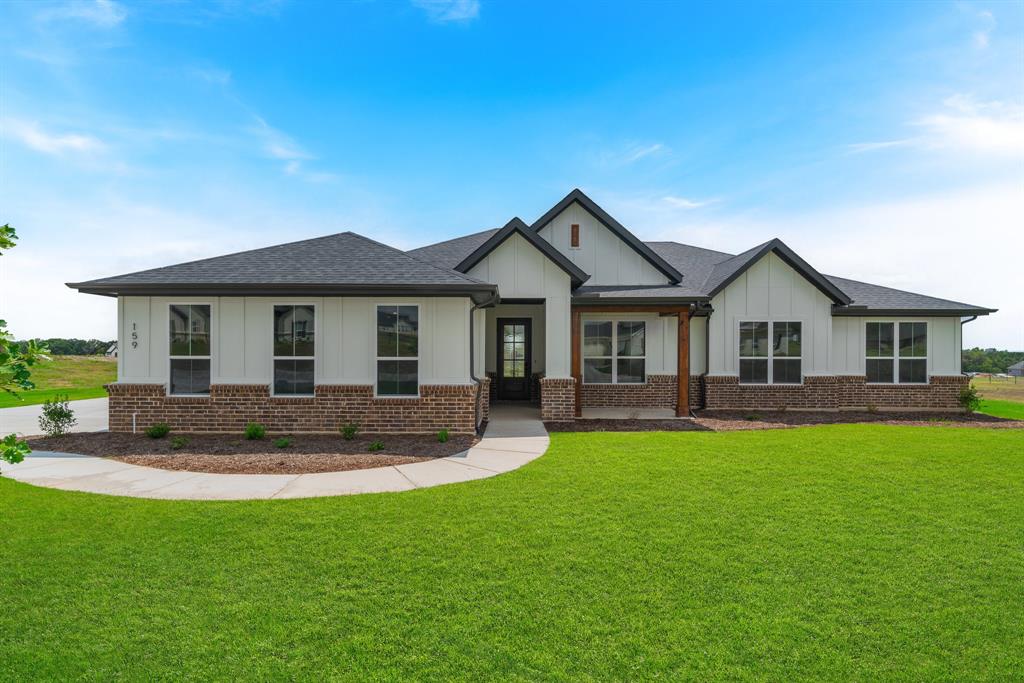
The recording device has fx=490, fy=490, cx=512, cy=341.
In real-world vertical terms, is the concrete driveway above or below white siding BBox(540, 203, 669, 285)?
below

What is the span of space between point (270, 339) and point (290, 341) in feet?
1.36

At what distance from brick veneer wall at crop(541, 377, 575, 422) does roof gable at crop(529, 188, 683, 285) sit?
537 cm

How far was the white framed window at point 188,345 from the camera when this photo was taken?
34.2 feet

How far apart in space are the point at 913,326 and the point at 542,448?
13.2 metres

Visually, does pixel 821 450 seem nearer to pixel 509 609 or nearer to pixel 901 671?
pixel 901 671

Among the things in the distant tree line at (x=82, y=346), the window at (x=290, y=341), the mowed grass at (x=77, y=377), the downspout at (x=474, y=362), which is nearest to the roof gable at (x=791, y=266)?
the downspout at (x=474, y=362)

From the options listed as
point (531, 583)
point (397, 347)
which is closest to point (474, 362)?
point (397, 347)

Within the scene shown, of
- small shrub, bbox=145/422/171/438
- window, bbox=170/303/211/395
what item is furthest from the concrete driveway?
window, bbox=170/303/211/395

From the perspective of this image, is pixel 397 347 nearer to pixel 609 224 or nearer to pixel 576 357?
pixel 576 357

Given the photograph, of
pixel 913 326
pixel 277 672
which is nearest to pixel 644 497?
pixel 277 672

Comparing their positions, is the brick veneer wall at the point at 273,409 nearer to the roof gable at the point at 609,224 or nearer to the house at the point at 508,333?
the house at the point at 508,333

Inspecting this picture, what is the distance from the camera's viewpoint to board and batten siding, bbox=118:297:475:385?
10.4 metres

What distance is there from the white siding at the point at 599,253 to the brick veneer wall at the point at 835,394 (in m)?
3.75

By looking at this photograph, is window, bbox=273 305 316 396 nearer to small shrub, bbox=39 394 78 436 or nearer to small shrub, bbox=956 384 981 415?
small shrub, bbox=39 394 78 436
